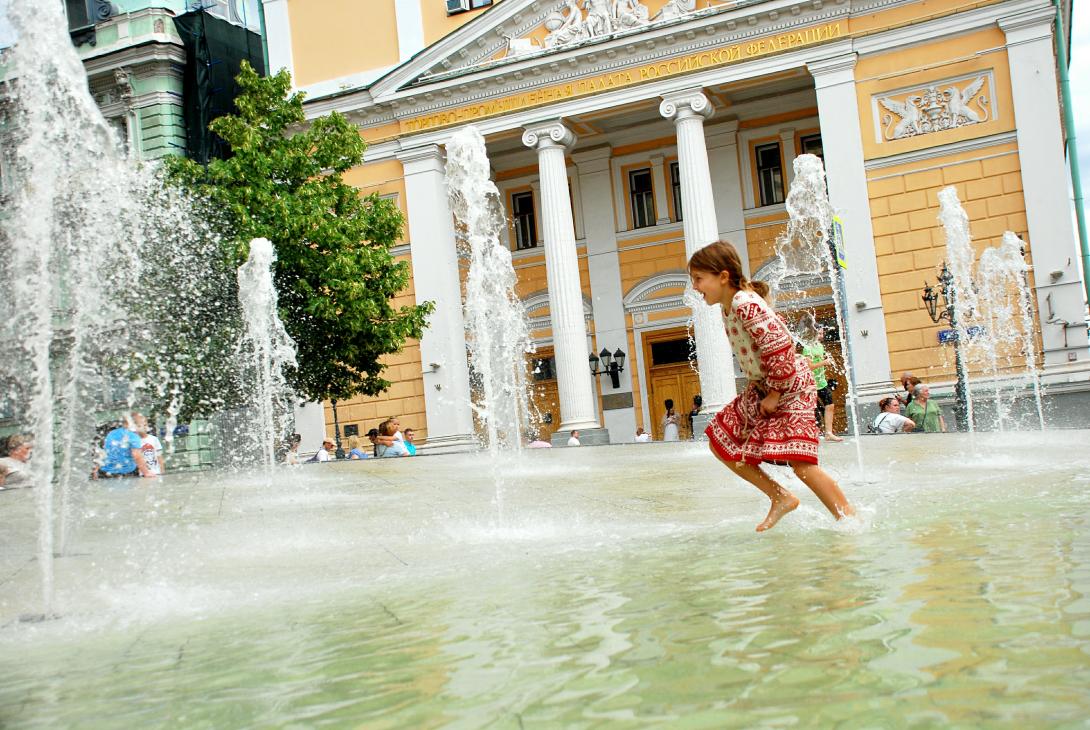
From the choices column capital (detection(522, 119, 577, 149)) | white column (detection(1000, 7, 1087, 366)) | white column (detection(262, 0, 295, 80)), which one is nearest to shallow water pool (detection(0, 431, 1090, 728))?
white column (detection(1000, 7, 1087, 366))

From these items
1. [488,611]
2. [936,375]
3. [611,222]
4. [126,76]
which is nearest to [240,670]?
[488,611]

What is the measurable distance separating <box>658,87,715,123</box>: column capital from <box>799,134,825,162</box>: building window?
3.83 m

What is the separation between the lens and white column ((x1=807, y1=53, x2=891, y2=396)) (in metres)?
22.9

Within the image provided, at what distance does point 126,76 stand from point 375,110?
8.43 meters

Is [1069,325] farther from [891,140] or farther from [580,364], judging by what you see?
[580,364]

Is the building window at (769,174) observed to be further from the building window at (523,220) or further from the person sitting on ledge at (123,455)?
the person sitting on ledge at (123,455)

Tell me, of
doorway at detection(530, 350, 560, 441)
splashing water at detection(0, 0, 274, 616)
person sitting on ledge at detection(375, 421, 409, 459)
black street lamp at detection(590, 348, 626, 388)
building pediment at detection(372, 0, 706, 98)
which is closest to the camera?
splashing water at detection(0, 0, 274, 616)

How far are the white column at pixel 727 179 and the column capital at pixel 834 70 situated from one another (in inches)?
164

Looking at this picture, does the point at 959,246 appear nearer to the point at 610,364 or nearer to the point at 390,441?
the point at 610,364

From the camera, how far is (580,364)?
84.6 feet

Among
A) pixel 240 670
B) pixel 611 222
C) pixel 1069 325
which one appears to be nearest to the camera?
pixel 240 670

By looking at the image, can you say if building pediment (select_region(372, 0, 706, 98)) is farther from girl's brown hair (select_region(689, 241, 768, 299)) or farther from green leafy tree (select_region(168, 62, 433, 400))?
girl's brown hair (select_region(689, 241, 768, 299))

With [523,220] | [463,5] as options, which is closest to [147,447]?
[463,5]

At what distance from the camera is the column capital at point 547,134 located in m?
25.8
